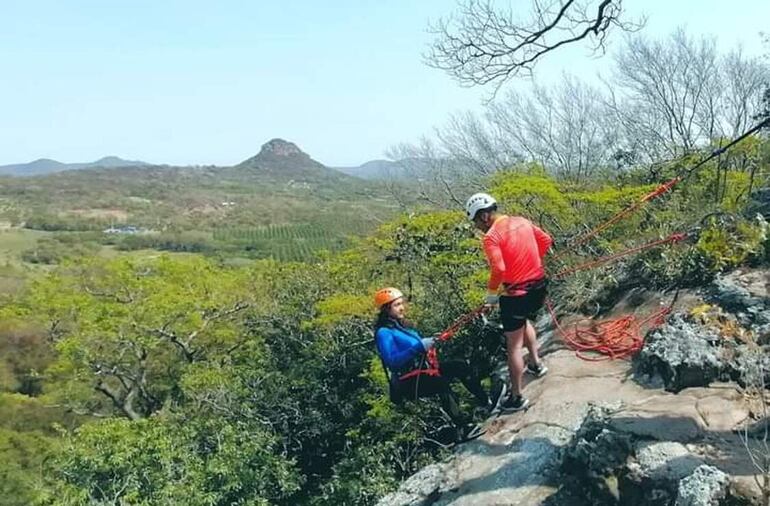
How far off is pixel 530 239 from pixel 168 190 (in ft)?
550

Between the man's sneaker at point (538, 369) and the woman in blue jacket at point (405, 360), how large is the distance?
2.73ft

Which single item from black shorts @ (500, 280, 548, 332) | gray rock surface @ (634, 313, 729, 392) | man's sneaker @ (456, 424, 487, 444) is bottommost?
man's sneaker @ (456, 424, 487, 444)

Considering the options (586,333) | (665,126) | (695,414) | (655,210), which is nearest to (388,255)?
(655,210)

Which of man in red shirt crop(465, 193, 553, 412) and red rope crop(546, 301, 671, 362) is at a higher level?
man in red shirt crop(465, 193, 553, 412)

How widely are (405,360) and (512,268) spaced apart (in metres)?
1.08

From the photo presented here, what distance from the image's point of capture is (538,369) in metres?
6.20

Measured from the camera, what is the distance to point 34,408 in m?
24.3

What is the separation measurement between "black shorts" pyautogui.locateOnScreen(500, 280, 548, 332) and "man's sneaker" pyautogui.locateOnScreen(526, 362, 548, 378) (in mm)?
891

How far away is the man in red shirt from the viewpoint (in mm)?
5207

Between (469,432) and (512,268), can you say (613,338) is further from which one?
(512,268)

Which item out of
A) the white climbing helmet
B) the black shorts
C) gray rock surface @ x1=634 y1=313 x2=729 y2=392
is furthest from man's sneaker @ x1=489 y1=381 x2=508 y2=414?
the white climbing helmet

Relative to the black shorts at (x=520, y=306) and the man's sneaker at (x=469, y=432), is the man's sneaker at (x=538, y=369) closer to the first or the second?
the man's sneaker at (x=469, y=432)

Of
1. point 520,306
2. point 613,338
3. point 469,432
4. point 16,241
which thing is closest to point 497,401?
point 469,432

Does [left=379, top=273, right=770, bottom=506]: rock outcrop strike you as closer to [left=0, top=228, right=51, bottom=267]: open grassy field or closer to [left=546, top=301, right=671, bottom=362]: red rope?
[left=546, top=301, right=671, bottom=362]: red rope
